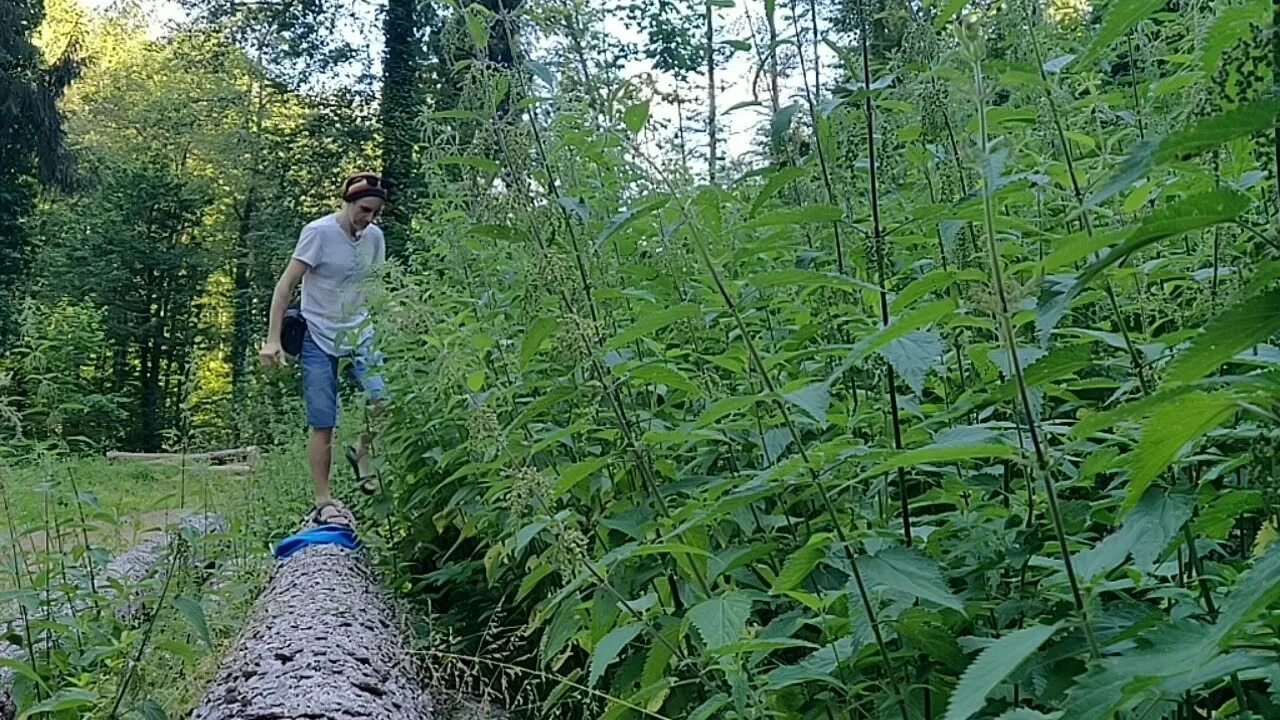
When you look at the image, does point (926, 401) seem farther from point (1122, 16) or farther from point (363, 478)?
point (363, 478)

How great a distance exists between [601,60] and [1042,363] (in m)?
1.84

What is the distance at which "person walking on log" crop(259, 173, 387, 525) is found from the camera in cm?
525

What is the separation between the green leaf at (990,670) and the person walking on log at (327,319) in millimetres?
4459

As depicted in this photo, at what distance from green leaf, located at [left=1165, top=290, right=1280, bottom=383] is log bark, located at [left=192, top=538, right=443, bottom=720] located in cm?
198

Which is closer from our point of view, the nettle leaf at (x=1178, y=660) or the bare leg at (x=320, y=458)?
the nettle leaf at (x=1178, y=660)

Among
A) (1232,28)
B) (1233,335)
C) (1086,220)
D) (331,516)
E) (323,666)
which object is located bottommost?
(331,516)

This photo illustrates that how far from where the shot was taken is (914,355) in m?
1.26

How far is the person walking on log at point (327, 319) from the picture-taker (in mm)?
5250

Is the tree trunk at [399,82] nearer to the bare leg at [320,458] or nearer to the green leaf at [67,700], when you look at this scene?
the bare leg at [320,458]

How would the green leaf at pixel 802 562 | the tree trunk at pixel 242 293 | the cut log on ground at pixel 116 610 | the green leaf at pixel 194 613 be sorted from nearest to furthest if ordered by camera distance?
the green leaf at pixel 802 562 → the green leaf at pixel 194 613 → the cut log on ground at pixel 116 610 → the tree trunk at pixel 242 293

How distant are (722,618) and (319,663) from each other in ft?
5.08

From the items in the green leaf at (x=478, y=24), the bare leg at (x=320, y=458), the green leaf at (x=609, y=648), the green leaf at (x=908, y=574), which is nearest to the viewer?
the green leaf at (x=908, y=574)

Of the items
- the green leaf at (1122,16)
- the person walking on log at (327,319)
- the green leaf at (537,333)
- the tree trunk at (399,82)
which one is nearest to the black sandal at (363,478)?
the person walking on log at (327,319)

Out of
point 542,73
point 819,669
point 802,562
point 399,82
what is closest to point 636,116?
point 542,73
